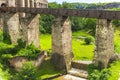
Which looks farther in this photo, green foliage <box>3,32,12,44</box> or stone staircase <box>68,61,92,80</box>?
green foliage <box>3,32,12,44</box>

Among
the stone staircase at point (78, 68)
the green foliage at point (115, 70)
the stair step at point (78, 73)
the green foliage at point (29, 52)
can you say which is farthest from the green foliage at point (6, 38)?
the green foliage at point (115, 70)

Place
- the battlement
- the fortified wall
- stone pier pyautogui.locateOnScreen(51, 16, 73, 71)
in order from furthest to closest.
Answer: the battlement < the fortified wall < stone pier pyautogui.locateOnScreen(51, 16, 73, 71)

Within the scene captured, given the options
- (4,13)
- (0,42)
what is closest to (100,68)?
(0,42)

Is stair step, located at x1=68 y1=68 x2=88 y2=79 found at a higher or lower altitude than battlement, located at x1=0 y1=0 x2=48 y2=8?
lower

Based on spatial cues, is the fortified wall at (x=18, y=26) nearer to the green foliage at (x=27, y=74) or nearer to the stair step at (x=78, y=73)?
the stair step at (x=78, y=73)

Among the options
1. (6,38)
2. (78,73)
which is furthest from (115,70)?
(6,38)

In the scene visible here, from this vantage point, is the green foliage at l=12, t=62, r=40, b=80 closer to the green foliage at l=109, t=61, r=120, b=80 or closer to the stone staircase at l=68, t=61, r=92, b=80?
A: the stone staircase at l=68, t=61, r=92, b=80

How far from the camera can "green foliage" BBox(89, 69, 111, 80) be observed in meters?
28.9

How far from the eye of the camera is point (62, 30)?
36.2 metres

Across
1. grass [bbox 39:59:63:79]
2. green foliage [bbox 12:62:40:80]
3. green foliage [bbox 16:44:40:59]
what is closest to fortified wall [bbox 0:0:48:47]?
green foliage [bbox 16:44:40:59]

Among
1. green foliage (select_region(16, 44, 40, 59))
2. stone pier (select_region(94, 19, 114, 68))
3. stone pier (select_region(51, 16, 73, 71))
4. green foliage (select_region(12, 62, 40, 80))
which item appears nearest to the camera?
stone pier (select_region(94, 19, 114, 68))

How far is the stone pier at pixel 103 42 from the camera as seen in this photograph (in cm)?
3109

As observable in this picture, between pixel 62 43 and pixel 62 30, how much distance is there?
1.65 m

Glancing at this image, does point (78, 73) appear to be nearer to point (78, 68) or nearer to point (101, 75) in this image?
point (78, 68)
